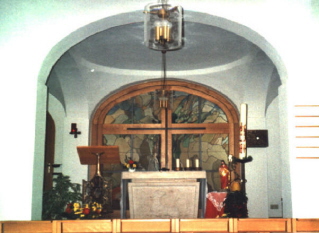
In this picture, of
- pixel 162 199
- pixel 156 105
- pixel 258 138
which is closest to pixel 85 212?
pixel 162 199

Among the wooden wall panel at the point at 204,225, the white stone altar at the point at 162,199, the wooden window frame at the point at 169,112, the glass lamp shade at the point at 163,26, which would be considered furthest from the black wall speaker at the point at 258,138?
the glass lamp shade at the point at 163,26

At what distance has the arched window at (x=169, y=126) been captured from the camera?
11328 mm

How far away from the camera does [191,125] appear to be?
11.4 meters

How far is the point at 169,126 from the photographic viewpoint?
37.6 ft

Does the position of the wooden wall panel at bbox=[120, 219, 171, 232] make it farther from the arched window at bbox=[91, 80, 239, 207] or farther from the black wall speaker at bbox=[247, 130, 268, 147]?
the arched window at bbox=[91, 80, 239, 207]

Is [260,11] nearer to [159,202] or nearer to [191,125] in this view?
[159,202]

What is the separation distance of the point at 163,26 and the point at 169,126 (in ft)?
23.4

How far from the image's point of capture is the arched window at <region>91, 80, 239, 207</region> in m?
11.3

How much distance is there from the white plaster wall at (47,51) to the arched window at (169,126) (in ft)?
16.7

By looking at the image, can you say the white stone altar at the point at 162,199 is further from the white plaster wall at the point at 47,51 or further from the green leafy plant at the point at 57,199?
the green leafy plant at the point at 57,199

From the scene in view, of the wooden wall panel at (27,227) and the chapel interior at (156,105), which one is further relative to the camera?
the chapel interior at (156,105)

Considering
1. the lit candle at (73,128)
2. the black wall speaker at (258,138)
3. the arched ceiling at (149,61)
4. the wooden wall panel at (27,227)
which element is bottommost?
the wooden wall panel at (27,227)

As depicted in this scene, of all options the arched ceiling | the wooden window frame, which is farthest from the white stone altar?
the wooden window frame

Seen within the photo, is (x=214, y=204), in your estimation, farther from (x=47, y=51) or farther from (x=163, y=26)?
(x=163, y=26)
